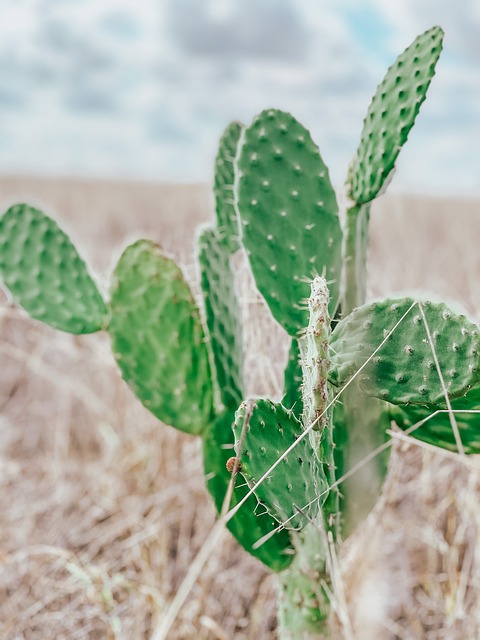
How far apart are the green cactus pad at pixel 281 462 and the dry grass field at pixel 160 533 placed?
0.27 metres

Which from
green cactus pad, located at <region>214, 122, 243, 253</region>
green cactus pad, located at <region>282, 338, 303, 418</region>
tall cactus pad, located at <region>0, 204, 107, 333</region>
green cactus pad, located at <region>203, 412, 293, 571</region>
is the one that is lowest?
green cactus pad, located at <region>203, 412, 293, 571</region>

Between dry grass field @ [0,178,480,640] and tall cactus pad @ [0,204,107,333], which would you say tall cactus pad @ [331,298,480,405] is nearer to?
dry grass field @ [0,178,480,640]

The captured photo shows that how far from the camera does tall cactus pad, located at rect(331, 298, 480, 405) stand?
84cm

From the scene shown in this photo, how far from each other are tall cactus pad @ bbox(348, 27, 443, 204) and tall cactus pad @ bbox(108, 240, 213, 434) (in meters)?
0.30

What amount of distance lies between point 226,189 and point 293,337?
→ 0.31 metres

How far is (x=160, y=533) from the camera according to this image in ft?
5.40

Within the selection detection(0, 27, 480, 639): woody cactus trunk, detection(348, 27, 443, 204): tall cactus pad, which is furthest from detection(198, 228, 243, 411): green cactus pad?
detection(348, 27, 443, 204): tall cactus pad

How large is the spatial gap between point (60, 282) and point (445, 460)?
974 mm

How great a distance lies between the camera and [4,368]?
3.01 metres

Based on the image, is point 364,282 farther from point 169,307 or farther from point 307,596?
point 307,596

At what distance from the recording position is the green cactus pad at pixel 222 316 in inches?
42.4

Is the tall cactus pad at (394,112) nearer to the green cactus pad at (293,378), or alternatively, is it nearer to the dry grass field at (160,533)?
the green cactus pad at (293,378)

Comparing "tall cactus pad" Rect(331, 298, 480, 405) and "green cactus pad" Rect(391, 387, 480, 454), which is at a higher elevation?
"tall cactus pad" Rect(331, 298, 480, 405)

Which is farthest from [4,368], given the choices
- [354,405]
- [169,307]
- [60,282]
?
[354,405]
